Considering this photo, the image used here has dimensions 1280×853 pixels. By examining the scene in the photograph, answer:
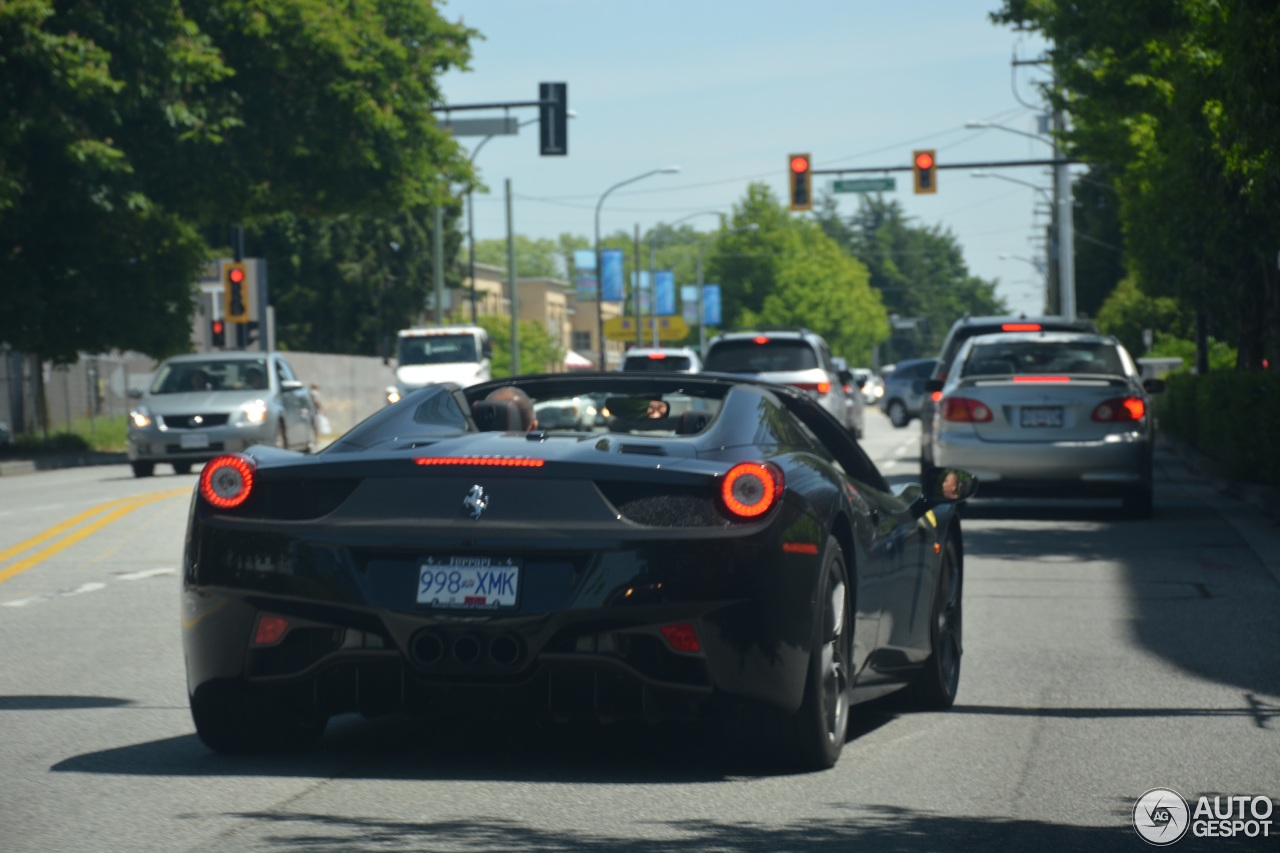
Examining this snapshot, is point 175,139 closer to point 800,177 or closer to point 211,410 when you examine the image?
point 211,410

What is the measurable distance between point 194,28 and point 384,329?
158 ft

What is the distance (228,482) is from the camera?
20.0 ft

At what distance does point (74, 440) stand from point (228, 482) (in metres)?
33.4

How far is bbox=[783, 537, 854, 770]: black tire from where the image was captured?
5.98 meters

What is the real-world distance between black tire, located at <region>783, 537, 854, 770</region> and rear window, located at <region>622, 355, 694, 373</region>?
90.7 ft

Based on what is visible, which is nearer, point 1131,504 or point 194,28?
point 1131,504

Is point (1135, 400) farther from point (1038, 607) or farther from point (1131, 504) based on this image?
point (1038, 607)

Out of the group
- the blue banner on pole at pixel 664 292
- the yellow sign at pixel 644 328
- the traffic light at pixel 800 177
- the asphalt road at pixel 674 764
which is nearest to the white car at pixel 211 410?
the asphalt road at pixel 674 764

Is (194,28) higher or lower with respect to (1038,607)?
higher

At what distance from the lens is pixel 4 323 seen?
113 ft

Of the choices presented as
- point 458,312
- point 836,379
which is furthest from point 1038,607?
point 458,312

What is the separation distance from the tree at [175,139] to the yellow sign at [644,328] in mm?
50207

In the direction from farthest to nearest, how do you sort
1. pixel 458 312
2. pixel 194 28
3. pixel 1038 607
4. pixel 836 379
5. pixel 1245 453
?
1. pixel 458 312
2. pixel 194 28
3. pixel 836 379
4. pixel 1245 453
5. pixel 1038 607
